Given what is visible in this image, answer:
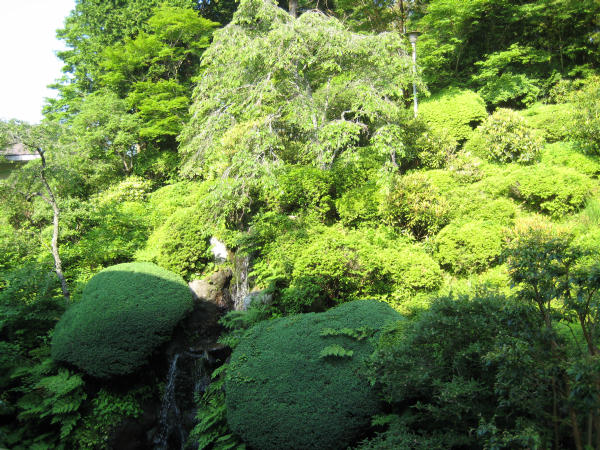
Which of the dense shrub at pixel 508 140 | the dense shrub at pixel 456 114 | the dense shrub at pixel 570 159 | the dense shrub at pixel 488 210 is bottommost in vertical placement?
the dense shrub at pixel 488 210

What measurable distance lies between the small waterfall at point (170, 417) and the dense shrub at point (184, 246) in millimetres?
2259

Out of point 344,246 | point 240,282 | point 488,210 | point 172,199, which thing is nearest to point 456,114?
point 488,210

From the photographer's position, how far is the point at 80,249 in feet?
30.2

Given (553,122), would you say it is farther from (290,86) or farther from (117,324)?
(117,324)

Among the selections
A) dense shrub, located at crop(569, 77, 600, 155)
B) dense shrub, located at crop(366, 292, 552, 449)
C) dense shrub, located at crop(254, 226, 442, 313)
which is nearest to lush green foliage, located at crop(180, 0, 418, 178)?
dense shrub, located at crop(254, 226, 442, 313)

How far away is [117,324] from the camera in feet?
21.0

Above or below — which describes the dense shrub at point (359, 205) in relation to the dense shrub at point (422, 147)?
A: below

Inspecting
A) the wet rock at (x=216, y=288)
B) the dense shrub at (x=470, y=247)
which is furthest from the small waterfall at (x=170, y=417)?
the dense shrub at (x=470, y=247)

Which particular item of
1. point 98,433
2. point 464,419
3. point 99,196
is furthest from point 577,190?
point 99,196

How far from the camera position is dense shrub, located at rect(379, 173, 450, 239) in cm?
747

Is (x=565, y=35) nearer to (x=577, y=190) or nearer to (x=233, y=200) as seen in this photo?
(x=577, y=190)

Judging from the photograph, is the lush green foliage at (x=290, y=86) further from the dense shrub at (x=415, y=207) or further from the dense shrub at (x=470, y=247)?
the dense shrub at (x=470, y=247)

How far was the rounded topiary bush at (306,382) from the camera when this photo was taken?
3953mm

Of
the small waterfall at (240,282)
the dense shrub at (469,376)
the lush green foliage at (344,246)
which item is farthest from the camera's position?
the small waterfall at (240,282)
